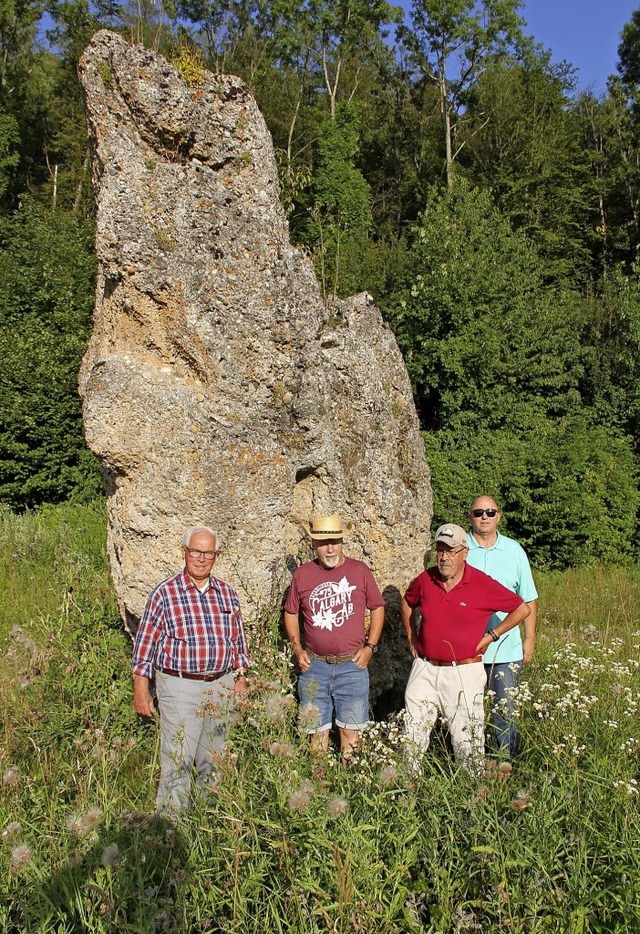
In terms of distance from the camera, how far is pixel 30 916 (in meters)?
2.76

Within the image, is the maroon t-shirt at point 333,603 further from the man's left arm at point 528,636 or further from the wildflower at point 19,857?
the wildflower at point 19,857

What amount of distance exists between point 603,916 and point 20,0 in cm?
3223

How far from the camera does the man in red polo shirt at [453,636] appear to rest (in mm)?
4266

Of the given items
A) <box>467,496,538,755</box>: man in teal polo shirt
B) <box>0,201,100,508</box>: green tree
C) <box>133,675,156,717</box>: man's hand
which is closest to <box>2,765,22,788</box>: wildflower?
<box>133,675,156,717</box>: man's hand

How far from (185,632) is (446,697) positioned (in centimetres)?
163

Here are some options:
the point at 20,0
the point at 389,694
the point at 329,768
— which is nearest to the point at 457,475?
the point at 389,694

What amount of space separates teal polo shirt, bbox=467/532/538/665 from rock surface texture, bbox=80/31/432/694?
4.39 feet

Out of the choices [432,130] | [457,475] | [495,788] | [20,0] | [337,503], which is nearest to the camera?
[495,788]

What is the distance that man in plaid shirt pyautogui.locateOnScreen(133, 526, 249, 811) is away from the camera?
4.09 metres

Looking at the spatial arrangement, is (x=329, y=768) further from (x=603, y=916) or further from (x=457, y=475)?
(x=457, y=475)

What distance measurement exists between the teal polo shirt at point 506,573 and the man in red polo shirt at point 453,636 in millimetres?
393

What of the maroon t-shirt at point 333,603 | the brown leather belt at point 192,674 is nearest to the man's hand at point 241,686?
the brown leather belt at point 192,674

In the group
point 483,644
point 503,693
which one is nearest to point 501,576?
point 483,644

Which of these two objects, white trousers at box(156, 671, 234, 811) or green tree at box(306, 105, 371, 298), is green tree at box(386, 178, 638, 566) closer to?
green tree at box(306, 105, 371, 298)
